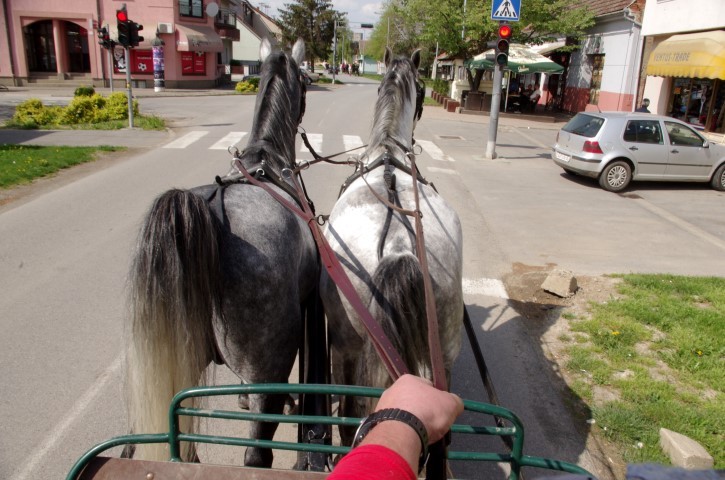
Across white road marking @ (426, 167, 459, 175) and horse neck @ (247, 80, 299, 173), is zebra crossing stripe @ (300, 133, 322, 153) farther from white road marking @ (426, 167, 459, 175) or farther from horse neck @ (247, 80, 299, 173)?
horse neck @ (247, 80, 299, 173)

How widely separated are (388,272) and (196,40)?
38539 millimetres

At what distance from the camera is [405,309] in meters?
2.52

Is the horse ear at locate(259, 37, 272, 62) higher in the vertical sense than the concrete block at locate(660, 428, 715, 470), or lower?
higher

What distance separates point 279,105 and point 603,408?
333 centimetres

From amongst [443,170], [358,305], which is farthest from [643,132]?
[358,305]

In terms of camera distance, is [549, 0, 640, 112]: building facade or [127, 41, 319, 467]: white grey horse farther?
[549, 0, 640, 112]: building facade

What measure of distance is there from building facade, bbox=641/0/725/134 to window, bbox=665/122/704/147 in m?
3.56

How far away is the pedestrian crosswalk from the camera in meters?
14.4

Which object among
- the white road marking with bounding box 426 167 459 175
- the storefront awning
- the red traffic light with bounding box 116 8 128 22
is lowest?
the white road marking with bounding box 426 167 459 175

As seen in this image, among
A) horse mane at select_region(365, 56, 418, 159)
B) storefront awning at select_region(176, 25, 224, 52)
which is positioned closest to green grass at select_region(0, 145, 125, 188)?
horse mane at select_region(365, 56, 418, 159)

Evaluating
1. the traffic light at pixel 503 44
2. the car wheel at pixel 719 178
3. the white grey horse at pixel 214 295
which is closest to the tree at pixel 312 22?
the traffic light at pixel 503 44

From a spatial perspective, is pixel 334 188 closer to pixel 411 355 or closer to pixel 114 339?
pixel 114 339

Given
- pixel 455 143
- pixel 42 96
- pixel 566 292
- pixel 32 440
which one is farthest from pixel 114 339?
pixel 42 96

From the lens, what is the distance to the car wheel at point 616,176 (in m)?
12.3
